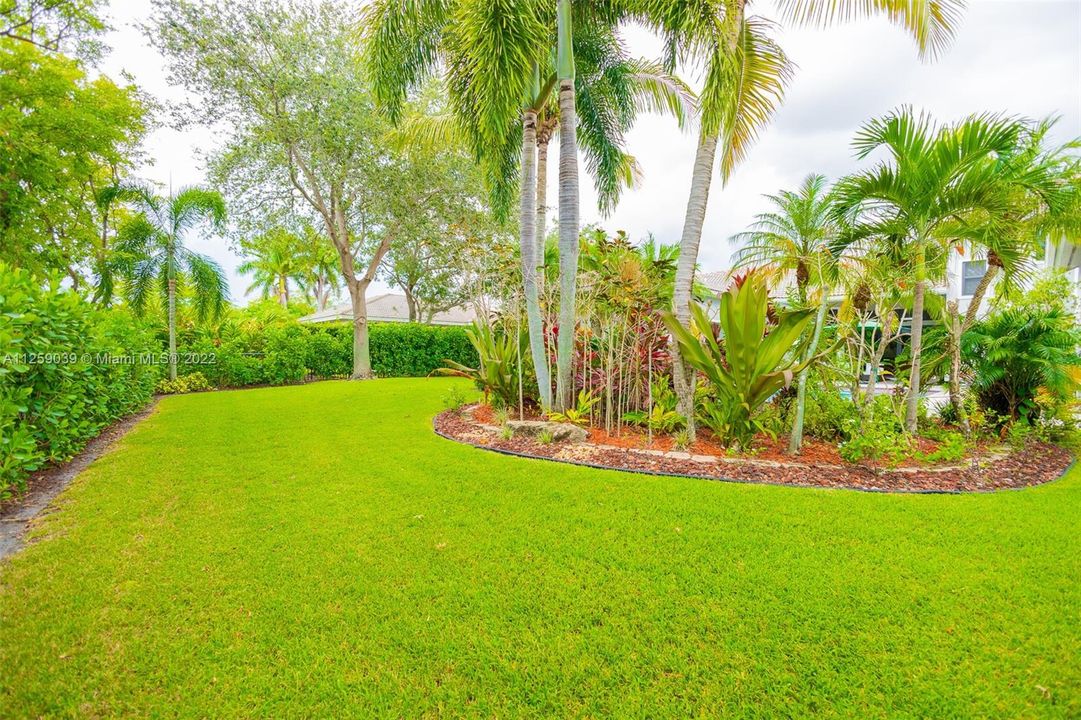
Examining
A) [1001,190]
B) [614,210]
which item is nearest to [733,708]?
[1001,190]

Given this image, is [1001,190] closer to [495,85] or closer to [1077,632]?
[1077,632]

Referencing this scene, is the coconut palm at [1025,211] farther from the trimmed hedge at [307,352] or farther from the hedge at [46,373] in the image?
the trimmed hedge at [307,352]

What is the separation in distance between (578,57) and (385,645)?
30.0ft

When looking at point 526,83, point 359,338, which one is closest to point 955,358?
point 526,83

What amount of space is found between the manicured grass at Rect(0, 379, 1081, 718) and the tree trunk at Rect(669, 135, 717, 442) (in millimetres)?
1517

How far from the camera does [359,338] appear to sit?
1494cm

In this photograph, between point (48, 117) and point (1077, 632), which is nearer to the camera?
point (1077, 632)

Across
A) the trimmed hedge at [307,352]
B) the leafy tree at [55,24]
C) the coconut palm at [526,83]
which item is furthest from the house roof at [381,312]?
the coconut palm at [526,83]

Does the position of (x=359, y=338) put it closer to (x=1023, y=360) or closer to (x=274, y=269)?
(x=1023, y=360)

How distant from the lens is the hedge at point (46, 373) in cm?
326

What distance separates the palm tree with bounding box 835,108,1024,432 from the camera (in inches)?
182

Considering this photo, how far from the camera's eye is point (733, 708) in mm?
1691

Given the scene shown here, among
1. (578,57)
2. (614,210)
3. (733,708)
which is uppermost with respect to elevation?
(578,57)

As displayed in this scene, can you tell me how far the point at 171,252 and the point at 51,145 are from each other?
142 inches
